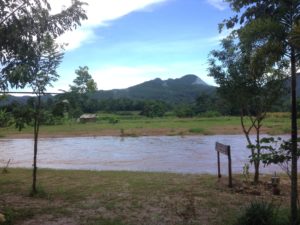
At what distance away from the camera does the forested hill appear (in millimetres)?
115500

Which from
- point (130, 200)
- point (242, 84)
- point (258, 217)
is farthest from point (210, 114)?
point (258, 217)

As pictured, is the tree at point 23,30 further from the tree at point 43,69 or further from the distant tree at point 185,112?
the distant tree at point 185,112

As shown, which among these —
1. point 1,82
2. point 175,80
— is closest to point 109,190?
point 1,82

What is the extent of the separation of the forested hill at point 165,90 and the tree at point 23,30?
334ft

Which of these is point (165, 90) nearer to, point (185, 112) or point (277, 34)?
point (185, 112)

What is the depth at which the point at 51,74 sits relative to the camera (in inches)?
343

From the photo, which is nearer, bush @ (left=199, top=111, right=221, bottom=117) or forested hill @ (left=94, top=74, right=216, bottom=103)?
bush @ (left=199, top=111, right=221, bottom=117)

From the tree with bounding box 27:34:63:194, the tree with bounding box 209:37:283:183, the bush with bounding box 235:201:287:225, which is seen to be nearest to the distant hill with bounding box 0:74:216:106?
the tree with bounding box 209:37:283:183

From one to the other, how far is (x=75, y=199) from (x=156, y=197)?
1712 mm

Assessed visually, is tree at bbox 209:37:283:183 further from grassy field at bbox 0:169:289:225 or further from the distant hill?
the distant hill

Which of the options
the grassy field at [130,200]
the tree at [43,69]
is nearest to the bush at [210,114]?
the grassy field at [130,200]

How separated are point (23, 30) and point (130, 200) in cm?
395

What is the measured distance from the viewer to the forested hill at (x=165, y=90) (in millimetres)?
115500

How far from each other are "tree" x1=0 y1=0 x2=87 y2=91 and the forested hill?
334 ft
